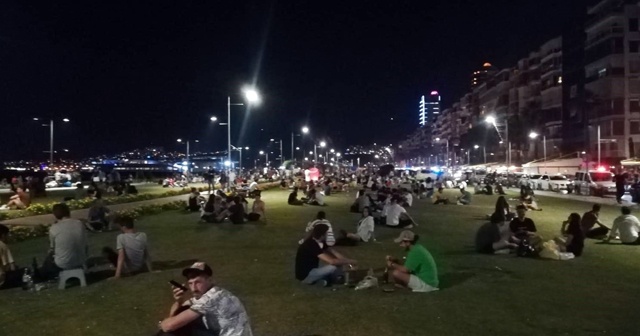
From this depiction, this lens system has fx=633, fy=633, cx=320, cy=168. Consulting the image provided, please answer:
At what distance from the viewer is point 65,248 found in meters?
12.4

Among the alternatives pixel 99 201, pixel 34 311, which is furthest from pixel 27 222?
pixel 34 311

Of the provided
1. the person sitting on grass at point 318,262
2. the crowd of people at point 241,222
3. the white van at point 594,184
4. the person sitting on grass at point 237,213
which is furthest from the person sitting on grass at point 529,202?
the person sitting on grass at point 318,262

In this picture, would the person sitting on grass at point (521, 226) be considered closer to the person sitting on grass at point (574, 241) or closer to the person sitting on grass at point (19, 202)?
the person sitting on grass at point (574, 241)

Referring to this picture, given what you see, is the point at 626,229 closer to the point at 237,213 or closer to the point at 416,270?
the point at 416,270

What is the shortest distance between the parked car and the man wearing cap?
50.9 m

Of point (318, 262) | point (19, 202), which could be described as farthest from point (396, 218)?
point (19, 202)

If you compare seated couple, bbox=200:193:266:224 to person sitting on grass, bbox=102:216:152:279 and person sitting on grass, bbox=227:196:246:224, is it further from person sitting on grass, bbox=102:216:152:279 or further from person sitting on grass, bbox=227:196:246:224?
person sitting on grass, bbox=102:216:152:279

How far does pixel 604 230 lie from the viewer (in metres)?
20.3

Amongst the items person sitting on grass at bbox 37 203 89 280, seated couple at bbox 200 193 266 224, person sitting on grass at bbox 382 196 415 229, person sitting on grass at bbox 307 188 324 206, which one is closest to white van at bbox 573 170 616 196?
person sitting on grass at bbox 307 188 324 206

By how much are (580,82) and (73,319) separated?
90.4 m

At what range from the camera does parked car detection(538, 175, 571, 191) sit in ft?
177

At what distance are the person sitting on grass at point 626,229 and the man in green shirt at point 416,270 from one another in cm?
976

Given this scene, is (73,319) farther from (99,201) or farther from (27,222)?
(27,222)

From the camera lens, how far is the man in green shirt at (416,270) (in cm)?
1194
